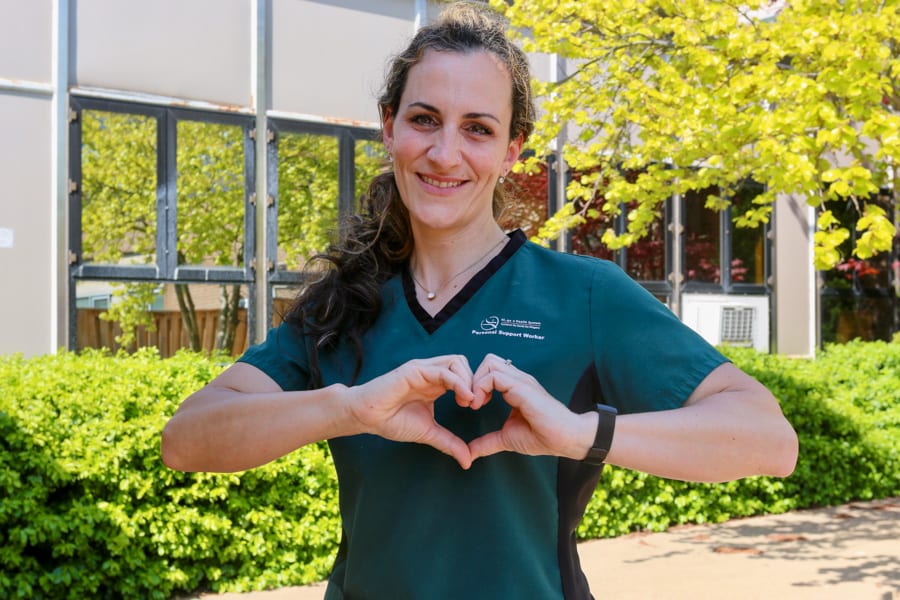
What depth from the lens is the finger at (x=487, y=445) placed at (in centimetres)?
167

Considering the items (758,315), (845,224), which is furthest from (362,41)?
(845,224)

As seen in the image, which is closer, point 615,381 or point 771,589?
point 615,381

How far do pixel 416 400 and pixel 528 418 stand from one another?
0.66 feet

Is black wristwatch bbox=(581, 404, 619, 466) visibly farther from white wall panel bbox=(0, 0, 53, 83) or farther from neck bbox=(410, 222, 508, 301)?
white wall panel bbox=(0, 0, 53, 83)

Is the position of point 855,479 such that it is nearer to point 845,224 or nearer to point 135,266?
point 845,224

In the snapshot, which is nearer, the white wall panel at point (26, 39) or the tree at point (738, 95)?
the tree at point (738, 95)

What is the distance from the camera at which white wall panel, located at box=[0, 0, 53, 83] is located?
24.6 feet

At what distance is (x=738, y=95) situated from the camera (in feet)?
19.1

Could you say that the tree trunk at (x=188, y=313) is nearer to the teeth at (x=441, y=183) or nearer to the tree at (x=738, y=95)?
the tree at (x=738, y=95)

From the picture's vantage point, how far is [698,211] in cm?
1124

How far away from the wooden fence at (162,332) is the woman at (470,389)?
231 inches

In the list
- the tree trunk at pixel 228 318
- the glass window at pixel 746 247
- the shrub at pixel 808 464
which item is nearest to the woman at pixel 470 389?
the shrub at pixel 808 464

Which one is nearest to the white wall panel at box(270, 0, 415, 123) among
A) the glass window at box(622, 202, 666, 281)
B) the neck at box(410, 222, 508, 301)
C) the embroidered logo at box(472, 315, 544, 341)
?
the glass window at box(622, 202, 666, 281)

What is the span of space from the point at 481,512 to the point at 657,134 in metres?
5.94
